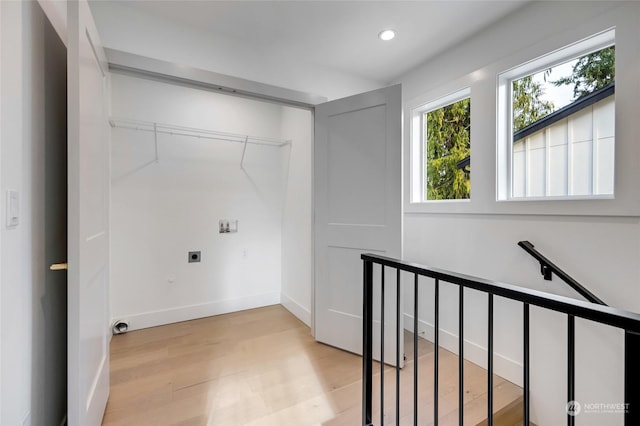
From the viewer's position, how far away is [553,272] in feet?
5.75

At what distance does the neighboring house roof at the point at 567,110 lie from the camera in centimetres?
165

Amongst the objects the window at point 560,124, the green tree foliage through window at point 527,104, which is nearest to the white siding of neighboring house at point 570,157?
the window at point 560,124

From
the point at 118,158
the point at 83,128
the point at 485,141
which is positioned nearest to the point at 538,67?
the point at 485,141

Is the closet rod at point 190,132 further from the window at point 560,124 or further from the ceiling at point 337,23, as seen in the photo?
the window at point 560,124

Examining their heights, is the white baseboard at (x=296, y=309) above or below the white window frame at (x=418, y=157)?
below

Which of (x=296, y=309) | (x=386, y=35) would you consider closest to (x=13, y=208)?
(x=386, y=35)

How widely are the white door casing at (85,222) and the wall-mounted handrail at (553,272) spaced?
246cm

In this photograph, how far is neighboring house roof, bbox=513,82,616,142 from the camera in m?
1.65

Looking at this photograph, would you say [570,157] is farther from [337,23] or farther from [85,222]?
[85,222]

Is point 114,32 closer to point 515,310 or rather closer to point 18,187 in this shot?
point 18,187

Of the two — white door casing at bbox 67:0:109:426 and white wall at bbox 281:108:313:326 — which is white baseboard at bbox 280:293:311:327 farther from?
white door casing at bbox 67:0:109:426

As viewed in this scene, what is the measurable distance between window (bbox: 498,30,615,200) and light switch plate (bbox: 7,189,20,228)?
2653 mm

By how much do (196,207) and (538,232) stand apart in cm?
300

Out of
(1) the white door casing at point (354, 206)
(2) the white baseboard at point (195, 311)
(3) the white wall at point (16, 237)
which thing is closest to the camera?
(3) the white wall at point (16, 237)
